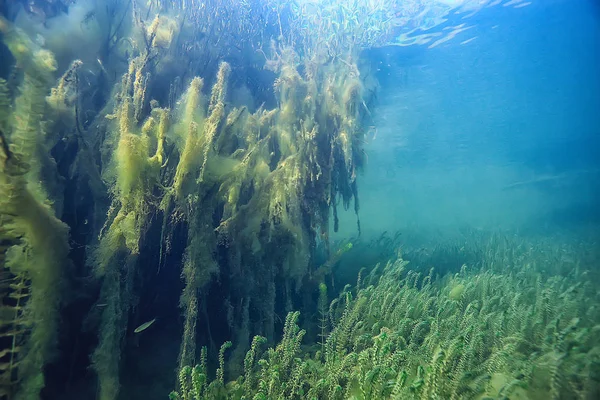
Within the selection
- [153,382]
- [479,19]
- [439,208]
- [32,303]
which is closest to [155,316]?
[153,382]

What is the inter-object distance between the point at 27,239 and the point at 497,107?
26.3 m

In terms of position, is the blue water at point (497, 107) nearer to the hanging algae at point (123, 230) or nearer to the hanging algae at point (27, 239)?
the hanging algae at point (123, 230)

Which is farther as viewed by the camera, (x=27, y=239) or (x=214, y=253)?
(x=214, y=253)

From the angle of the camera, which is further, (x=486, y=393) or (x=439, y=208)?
(x=439, y=208)

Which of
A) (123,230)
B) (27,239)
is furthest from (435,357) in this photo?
(27,239)

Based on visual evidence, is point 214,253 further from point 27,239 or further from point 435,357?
point 435,357

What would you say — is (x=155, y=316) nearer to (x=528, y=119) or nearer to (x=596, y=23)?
(x=596, y=23)

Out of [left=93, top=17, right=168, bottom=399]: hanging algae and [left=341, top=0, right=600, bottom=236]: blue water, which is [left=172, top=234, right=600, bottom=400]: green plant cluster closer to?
[left=93, top=17, right=168, bottom=399]: hanging algae

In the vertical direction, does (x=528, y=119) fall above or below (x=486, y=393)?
above

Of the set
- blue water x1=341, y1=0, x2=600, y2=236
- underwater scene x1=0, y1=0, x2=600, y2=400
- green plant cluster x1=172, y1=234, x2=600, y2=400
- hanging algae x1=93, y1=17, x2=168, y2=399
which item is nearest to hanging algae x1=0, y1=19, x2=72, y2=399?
underwater scene x1=0, y1=0, x2=600, y2=400

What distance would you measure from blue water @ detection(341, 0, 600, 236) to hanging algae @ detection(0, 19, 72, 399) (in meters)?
12.1

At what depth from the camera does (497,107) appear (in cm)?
2216

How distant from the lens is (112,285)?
142 inches

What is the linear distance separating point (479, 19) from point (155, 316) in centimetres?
1745
